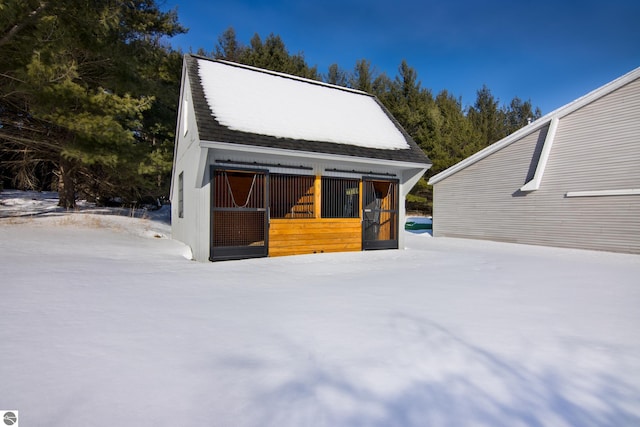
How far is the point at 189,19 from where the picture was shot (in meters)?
15.7

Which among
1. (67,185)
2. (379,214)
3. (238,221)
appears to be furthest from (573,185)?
(67,185)

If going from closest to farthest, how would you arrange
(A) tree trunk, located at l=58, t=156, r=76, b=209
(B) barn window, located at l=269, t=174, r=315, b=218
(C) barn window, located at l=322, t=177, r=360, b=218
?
(B) barn window, located at l=269, t=174, r=315, b=218 < (C) barn window, located at l=322, t=177, r=360, b=218 < (A) tree trunk, located at l=58, t=156, r=76, b=209

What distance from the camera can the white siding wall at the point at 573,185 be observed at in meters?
9.14

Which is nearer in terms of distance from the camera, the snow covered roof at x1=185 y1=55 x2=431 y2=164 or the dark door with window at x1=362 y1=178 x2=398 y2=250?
the snow covered roof at x1=185 y1=55 x2=431 y2=164

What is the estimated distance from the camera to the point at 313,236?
25.5ft

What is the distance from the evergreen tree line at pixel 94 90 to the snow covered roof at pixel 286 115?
2.96m

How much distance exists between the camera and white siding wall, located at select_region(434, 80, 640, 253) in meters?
9.14

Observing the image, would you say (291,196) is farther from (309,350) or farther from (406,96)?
(406,96)

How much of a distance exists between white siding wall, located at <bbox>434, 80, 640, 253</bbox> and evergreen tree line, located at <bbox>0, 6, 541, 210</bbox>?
12384 millimetres

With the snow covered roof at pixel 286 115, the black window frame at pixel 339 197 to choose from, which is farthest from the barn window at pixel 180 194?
the black window frame at pixel 339 197

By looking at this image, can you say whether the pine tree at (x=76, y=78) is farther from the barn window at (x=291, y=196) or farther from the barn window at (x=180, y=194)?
the barn window at (x=291, y=196)

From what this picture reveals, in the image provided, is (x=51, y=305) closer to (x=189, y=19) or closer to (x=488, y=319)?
(x=488, y=319)

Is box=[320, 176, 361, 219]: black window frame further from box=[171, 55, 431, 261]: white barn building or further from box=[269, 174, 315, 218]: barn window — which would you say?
box=[269, 174, 315, 218]: barn window

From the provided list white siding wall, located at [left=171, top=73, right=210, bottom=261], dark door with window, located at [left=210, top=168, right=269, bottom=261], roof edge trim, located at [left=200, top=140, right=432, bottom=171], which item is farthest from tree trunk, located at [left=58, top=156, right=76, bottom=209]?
roof edge trim, located at [left=200, top=140, right=432, bottom=171]
